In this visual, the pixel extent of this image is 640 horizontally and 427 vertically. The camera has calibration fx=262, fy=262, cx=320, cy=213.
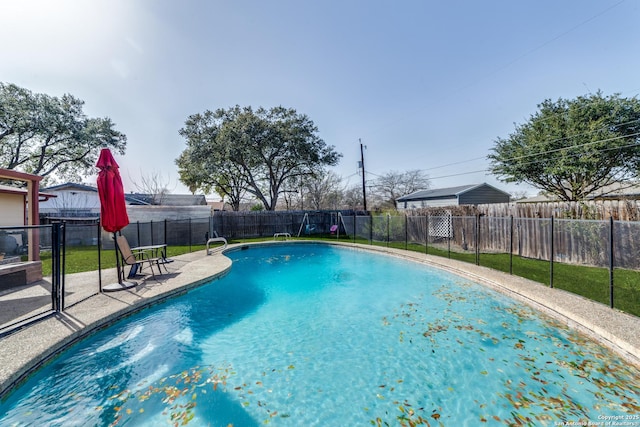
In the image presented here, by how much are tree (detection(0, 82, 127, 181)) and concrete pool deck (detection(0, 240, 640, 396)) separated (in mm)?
15782

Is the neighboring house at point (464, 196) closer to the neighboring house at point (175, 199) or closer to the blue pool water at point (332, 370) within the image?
the blue pool water at point (332, 370)

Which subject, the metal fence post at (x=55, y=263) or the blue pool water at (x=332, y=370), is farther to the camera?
the metal fence post at (x=55, y=263)

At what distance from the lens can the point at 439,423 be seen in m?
2.39

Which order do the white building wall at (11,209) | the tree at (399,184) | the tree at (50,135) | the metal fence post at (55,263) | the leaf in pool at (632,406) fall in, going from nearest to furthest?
the leaf in pool at (632,406) → the metal fence post at (55,263) → the white building wall at (11,209) → the tree at (50,135) → the tree at (399,184)

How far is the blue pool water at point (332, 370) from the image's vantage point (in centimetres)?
249

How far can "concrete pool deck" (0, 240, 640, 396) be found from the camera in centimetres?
295

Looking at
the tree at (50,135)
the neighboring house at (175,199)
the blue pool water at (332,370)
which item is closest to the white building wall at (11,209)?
the blue pool water at (332,370)

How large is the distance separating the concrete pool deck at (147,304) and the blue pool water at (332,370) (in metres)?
0.18

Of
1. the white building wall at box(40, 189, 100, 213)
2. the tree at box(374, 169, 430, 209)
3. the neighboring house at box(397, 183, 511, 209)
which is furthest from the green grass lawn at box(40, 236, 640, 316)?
the tree at box(374, 169, 430, 209)

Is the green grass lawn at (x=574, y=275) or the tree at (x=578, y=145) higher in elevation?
the tree at (x=578, y=145)

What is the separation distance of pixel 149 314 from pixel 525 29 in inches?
543

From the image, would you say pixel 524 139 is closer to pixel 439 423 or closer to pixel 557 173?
pixel 557 173

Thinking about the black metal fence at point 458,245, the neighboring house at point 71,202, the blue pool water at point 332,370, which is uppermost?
the neighboring house at point 71,202

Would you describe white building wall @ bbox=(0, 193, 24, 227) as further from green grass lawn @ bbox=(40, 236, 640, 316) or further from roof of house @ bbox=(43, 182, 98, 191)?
roof of house @ bbox=(43, 182, 98, 191)
